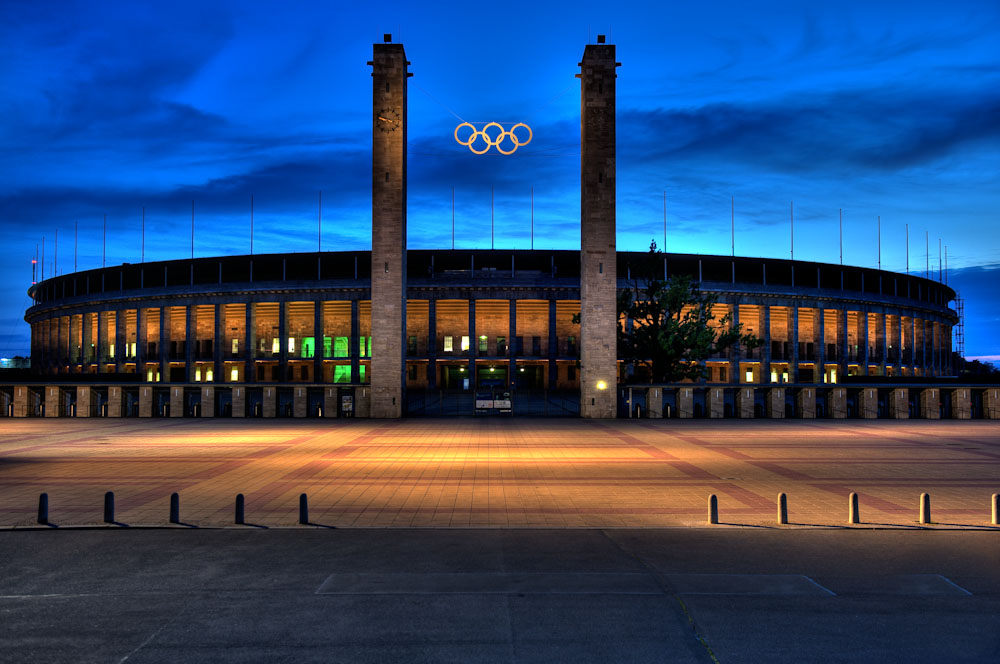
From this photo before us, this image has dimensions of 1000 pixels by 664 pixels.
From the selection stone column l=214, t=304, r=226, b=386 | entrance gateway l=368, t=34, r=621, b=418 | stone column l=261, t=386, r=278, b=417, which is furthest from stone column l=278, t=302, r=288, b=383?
entrance gateway l=368, t=34, r=621, b=418

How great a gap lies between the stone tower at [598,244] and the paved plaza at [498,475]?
274 inches

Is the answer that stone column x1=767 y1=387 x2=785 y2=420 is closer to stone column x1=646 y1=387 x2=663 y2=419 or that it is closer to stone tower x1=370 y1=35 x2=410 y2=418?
stone column x1=646 y1=387 x2=663 y2=419

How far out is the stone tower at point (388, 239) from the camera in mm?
37469

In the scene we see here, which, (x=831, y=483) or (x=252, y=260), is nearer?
(x=831, y=483)

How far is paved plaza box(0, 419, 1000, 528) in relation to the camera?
42.5 ft

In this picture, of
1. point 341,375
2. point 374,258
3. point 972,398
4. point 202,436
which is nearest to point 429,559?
point 202,436

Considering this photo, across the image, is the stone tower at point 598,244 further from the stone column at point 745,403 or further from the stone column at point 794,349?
the stone column at point 794,349

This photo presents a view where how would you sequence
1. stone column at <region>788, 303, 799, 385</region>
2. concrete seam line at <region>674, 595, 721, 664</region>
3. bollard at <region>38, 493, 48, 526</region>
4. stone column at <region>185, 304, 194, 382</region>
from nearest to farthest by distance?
1. concrete seam line at <region>674, 595, 721, 664</region>
2. bollard at <region>38, 493, 48, 526</region>
3. stone column at <region>185, 304, 194, 382</region>
4. stone column at <region>788, 303, 799, 385</region>

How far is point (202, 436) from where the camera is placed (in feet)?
91.8

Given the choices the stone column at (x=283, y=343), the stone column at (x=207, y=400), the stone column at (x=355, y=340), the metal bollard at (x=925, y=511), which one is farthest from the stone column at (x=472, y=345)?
the metal bollard at (x=925, y=511)

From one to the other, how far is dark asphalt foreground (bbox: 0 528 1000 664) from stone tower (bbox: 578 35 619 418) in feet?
84.7

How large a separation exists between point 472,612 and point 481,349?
72327 millimetres

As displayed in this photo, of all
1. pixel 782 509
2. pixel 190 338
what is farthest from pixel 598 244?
pixel 190 338

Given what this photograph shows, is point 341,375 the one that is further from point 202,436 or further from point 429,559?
point 429,559
